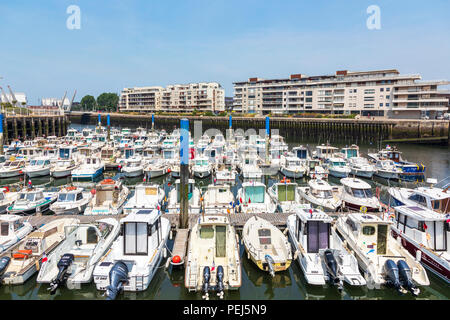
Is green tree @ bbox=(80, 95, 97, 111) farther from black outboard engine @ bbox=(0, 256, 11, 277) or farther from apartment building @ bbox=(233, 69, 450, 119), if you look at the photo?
black outboard engine @ bbox=(0, 256, 11, 277)

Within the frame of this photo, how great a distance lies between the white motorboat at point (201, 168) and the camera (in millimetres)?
28219

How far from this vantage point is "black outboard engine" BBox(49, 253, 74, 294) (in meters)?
10.2

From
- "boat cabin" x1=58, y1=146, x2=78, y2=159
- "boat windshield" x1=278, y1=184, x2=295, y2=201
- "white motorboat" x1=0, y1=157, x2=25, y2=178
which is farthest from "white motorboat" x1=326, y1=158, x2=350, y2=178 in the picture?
"white motorboat" x1=0, y1=157, x2=25, y2=178

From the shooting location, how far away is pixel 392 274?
10438mm

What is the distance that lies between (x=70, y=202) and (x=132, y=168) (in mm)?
11258

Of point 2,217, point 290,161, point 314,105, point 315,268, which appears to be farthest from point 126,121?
point 315,268

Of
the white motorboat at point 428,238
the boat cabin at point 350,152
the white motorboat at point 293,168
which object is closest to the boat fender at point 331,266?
the white motorboat at point 428,238

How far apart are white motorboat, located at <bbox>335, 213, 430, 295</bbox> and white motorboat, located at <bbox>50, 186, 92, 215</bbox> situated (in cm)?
1460

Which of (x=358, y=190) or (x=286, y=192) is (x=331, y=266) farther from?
(x=358, y=190)

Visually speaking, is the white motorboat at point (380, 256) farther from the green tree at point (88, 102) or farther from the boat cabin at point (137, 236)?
the green tree at point (88, 102)

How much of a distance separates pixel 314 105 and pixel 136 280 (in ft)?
270

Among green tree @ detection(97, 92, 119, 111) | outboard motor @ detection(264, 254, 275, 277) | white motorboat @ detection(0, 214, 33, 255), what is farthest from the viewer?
green tree @ detection(97, 92, 119, 111)

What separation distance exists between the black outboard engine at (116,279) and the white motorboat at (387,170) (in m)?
26.4
